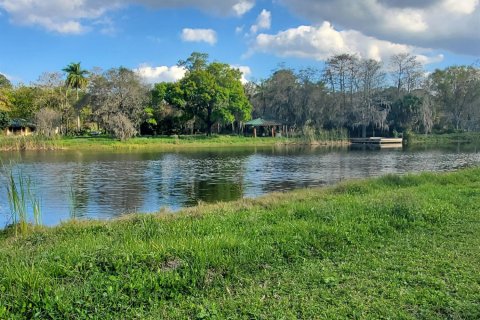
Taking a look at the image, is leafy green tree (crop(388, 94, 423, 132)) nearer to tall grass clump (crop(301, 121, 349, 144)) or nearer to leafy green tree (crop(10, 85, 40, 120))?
tall grass clump (crop(301, 121, 349, 144))

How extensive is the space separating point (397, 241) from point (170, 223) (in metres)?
4.67

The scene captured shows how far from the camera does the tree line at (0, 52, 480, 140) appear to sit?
201ft

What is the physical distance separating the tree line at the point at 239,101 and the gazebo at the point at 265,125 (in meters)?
1.71

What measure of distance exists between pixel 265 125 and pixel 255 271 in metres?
70.9

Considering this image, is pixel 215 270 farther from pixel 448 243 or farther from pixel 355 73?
pixel 355 73

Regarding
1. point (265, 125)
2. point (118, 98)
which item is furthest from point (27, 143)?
point (265, 125)

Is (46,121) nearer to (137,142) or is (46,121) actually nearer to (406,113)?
(137,142)

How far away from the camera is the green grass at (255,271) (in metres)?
4.80

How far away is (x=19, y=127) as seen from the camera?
70.1 metres

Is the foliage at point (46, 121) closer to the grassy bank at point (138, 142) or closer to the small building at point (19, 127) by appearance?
the grassy bank at point (138, 142)

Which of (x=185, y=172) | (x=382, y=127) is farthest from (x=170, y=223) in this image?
(x=382, y=127)

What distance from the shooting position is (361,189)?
610 inches

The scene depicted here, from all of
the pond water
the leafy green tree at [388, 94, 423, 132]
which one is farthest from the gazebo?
the pond water

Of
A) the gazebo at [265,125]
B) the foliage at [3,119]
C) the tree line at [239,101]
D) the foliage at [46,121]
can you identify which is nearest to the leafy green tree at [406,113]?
the tree line at [239,101]
